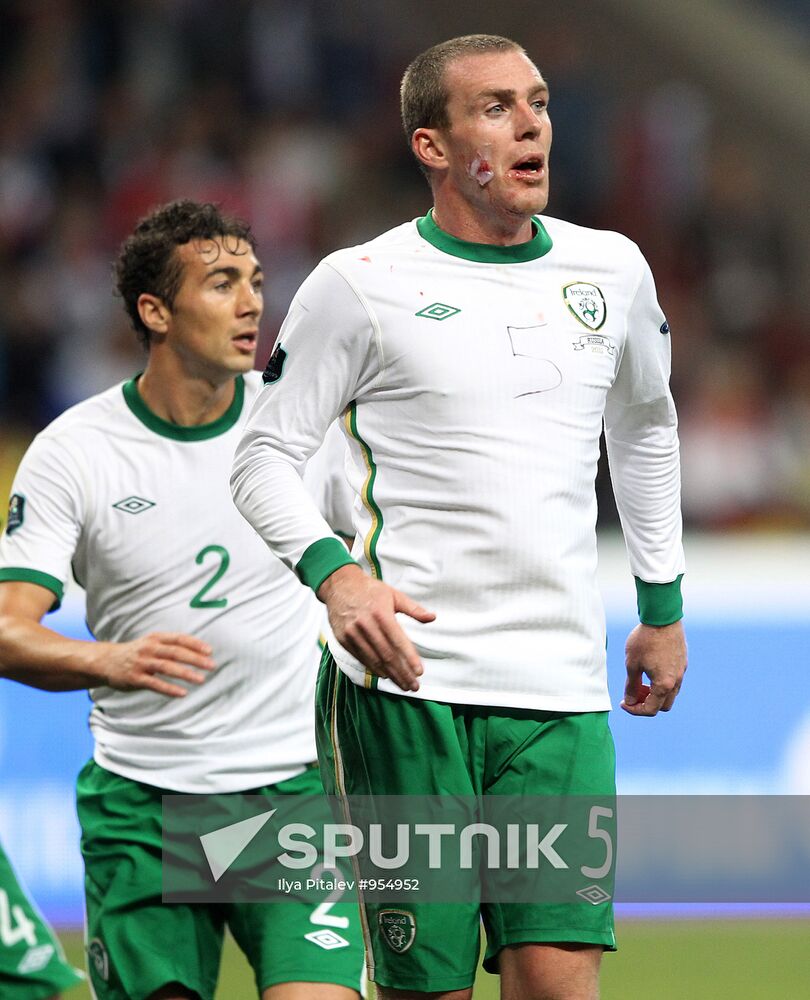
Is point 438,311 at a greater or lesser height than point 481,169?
lesser

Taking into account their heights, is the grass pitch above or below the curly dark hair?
below

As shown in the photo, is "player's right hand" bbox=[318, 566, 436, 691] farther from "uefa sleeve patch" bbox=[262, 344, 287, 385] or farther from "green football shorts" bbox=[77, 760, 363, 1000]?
"green football shorts" bbox=[77, 760, 363, 1000]

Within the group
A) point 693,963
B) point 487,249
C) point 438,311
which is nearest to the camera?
point 438,311

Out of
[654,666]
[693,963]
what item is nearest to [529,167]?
[654,666]

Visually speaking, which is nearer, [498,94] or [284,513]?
[284,513]

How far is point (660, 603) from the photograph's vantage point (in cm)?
359

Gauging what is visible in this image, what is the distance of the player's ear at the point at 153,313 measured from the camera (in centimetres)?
439

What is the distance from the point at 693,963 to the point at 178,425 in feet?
9.30

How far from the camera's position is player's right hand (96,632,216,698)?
132 inches

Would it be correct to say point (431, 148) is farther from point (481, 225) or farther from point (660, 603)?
point (660, 603)

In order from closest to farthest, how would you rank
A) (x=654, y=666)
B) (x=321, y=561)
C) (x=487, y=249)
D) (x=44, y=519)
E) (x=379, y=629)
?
(x=379, y=629) < (x=321, y=561) < (x=487, y=249) < (x=654, y=666) < (x=44, y=519)

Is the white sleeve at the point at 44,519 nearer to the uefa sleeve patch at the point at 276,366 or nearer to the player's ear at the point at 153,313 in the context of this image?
the player's ear at the point at 153,313

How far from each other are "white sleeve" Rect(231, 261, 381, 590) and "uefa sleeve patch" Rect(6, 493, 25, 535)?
93cm

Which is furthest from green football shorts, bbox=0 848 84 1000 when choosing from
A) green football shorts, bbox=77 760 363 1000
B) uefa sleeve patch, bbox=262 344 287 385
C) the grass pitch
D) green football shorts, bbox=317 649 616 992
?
the grass pitch
